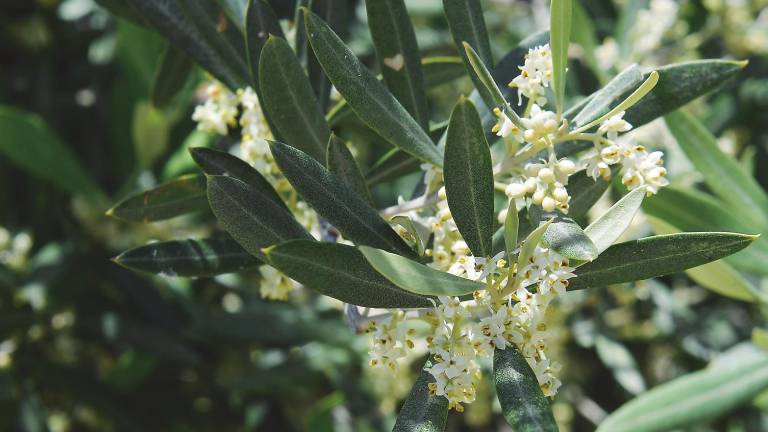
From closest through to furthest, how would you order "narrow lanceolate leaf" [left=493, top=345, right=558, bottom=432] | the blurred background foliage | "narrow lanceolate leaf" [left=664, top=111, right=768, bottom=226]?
"narrow lanceolate leaf" [left=493, top=345, right=558, bottom=432] → "narrow lanceolate leaf" [left=664, top=111, right=768, bottom=226] → the blurred background foliage

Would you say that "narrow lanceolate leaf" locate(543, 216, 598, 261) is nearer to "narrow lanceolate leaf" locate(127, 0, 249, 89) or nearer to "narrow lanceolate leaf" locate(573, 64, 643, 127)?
"narrow lanceolate leaf" locate(573, 64, 643, 127)

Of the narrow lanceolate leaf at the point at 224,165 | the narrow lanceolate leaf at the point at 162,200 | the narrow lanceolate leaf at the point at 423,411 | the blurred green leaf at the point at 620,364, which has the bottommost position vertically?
the blurred green leaf at the point at 620,364

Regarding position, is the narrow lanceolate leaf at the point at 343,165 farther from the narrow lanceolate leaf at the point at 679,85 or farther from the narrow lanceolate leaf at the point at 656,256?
the narrow lanceolate leaf at the point at 679,85

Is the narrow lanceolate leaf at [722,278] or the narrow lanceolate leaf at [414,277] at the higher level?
the narrow lanceolate leaf at [414,277]

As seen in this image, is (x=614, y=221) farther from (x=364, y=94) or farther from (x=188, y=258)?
(x=188, y=258)

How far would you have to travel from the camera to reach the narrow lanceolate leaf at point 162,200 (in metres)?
1.54

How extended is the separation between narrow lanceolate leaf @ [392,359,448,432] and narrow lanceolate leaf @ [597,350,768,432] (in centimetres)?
81

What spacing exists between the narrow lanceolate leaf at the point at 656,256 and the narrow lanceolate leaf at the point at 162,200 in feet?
2.44

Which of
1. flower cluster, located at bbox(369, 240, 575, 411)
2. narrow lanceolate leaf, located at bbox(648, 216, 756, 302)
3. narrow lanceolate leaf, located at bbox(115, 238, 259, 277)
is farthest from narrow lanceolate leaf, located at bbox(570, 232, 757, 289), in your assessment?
narrow lanceolate leaf, located at bbox(115, 238, 259, 277)

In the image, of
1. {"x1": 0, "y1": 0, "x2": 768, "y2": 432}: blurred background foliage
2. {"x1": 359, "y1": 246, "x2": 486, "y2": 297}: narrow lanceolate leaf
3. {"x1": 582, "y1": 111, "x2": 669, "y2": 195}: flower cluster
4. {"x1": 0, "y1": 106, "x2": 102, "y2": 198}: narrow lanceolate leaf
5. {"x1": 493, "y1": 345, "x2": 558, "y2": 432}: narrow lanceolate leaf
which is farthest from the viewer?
{"x1": 0, "y1": 0, "x2": 768, "y2": 432}: blurred background foliage

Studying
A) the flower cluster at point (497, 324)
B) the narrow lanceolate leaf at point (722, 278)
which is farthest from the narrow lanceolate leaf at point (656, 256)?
the narrow lanceolate leaf at point (722, 278)

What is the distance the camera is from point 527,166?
1.30m

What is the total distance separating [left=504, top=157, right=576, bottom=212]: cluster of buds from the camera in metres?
1.23

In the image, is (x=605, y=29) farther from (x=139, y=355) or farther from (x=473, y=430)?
(x=139, y=355)
